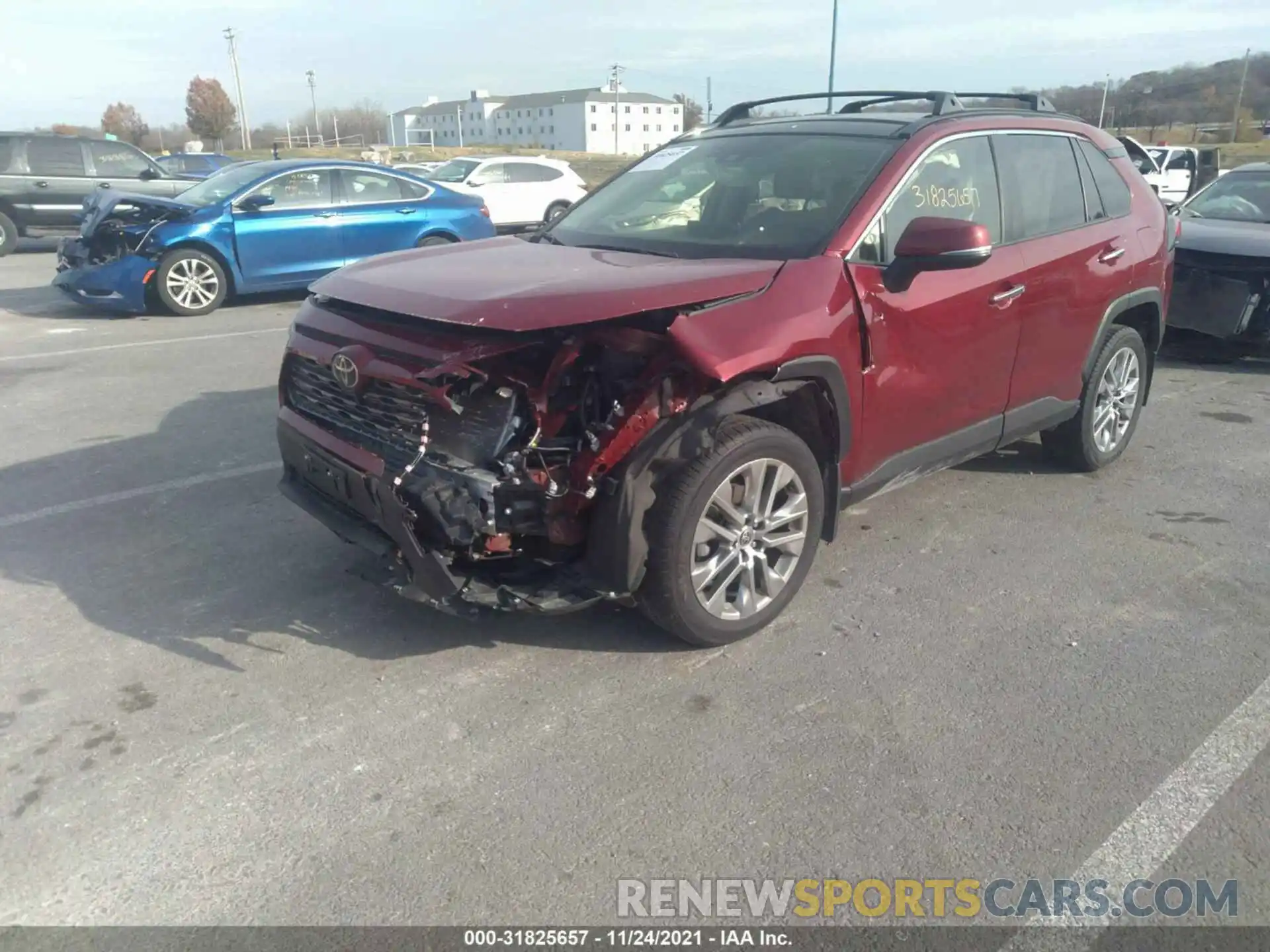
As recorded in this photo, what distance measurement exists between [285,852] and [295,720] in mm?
626

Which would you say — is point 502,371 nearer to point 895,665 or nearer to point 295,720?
point 295,720

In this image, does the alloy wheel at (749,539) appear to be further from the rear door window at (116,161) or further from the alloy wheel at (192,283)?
the rear door window at (116,161)

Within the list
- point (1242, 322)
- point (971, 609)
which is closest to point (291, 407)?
point (971, 609)

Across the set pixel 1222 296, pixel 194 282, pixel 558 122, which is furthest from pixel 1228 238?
→ pixel 558 122

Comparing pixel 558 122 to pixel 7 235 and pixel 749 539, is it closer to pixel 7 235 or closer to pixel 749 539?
pixel 7 235

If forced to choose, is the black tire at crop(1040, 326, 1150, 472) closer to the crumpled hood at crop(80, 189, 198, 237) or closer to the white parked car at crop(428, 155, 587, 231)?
the crumpled hood at crop(80, 189, 198, 237)

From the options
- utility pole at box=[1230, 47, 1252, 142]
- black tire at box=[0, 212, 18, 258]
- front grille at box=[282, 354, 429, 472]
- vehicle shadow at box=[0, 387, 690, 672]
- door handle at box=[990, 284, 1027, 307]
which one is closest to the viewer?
front grille at box=[282, 354, 429, 472]

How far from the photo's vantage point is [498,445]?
320 centimetres

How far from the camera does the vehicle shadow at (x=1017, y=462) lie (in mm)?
5555

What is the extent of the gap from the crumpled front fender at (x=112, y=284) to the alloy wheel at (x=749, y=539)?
337 inches

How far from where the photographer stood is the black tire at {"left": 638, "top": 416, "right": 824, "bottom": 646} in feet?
10.7

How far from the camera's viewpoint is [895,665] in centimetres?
353

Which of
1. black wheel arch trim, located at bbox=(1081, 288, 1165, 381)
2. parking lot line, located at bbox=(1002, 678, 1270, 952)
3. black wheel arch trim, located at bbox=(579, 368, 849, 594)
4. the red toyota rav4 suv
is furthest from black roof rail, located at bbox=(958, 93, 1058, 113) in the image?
parking lot line, located at bbox=(1002, 678, 1270, 952)

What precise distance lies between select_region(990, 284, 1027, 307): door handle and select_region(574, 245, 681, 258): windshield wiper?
4.67 ft
